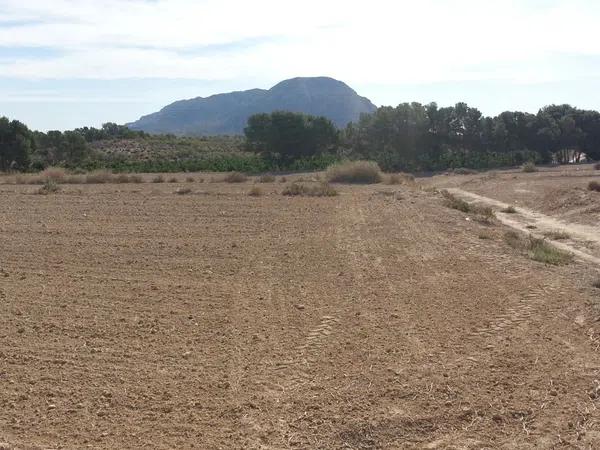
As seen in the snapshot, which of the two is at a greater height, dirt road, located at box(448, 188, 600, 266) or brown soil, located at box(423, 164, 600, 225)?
brown soil, located at box(423, 164, 600, 225)

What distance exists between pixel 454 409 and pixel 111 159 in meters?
74.7

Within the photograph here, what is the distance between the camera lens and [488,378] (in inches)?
311

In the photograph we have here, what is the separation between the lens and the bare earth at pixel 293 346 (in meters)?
6.66

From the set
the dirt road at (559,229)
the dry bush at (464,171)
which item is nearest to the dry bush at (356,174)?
the dirt road at (559,229)

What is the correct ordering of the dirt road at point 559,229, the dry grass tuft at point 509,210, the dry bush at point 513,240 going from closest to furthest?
the dry bush at point 513,240 < the dirt road at point 559,229 < the dry grass tuft at point 509,210

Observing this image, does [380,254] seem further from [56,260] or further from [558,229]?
[558,229]

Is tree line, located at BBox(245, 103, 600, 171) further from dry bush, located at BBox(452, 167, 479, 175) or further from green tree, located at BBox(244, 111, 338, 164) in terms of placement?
dry bush, located at BBox(452, 167, 479, 175)

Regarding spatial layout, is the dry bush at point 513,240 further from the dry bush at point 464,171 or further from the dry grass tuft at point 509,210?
the dry bush at point 464,171

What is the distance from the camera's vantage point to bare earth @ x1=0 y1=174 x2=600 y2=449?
666cm

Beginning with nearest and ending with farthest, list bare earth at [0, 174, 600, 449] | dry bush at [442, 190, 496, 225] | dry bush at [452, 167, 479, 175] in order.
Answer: bare earth at [0, 174, 600, 449]
dry bush at [442, 190, 496, 225]
dry bush at [452, 167, 479, 175]

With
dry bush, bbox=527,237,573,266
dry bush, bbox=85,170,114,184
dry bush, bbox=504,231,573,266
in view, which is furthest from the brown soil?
dry bush, bbox=85,170,114,184

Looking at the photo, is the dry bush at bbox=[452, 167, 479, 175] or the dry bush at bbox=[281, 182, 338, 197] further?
the dry bush at bbox=[452, 167, 479, 175]

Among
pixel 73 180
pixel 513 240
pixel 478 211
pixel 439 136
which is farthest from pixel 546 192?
pixel 439 136

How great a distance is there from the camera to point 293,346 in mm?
9102
